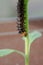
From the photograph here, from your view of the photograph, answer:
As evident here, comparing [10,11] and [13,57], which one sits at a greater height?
[10,11]

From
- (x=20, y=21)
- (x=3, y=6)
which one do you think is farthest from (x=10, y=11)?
(x=20, y=21)

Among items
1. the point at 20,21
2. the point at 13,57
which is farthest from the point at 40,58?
the point at 20,21

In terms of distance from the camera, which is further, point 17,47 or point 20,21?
point 17,47

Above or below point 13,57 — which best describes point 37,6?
above

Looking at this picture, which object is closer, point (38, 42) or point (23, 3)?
point (23, 3)

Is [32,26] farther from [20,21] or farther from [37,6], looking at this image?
[20,21]

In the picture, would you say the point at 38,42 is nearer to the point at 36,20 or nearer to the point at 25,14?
the point at 36,20

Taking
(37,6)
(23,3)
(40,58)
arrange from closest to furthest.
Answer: (23,3) → (40,58) → (37,6)

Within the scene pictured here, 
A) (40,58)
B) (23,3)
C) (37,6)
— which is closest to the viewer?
(23,3)
